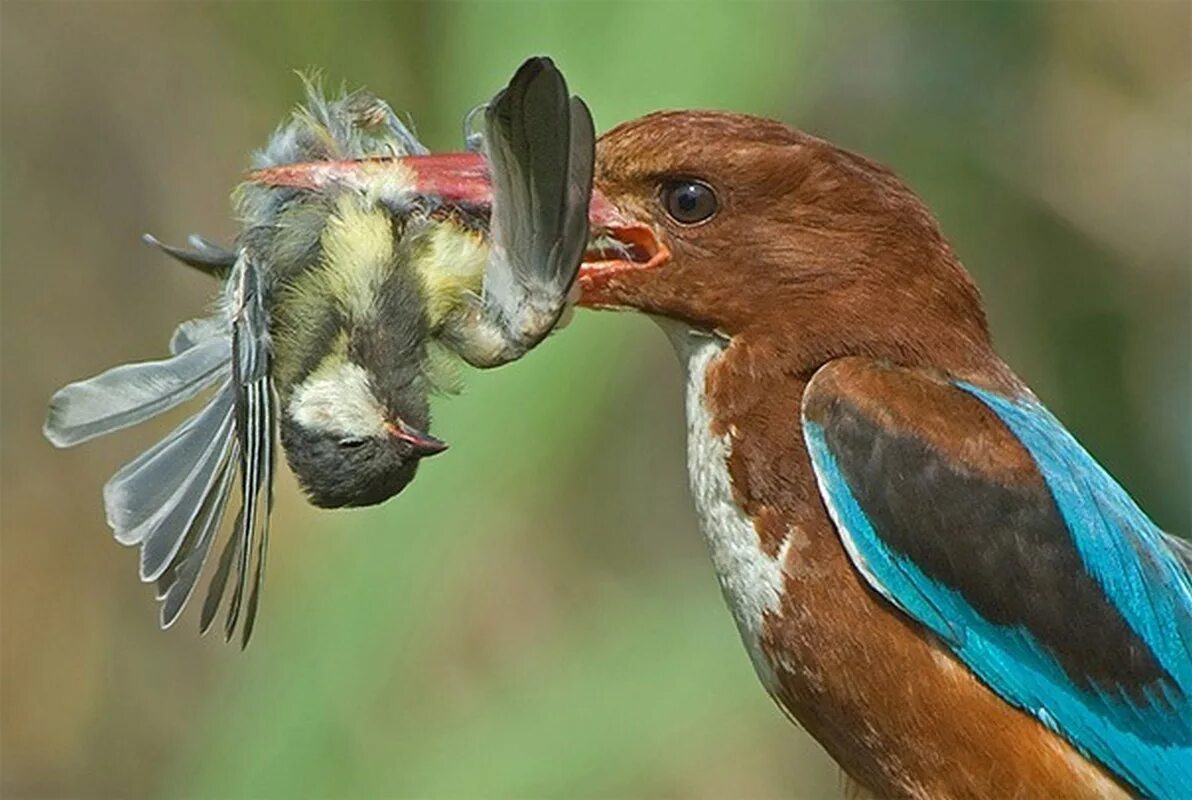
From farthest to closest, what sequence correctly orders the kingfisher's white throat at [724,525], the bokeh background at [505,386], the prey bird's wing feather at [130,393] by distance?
the bokeh background at [505,386], the kingfisher's white throat at [724,525], the prey bird's wing feather at [130,393]

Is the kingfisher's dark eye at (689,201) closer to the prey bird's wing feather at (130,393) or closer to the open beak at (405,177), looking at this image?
the open beak at (405,177)

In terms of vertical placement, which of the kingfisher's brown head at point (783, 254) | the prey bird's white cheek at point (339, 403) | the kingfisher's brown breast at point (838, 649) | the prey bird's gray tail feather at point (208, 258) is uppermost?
the kingfisher's brown head at point (783, 254)

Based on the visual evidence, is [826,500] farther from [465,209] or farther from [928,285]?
[465,209]

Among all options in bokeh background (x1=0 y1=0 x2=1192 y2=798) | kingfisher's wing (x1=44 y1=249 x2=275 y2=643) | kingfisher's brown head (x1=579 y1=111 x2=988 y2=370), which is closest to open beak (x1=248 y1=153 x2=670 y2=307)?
kingfisher's wing (x1=44 y1=249 x2=275 y2=643)

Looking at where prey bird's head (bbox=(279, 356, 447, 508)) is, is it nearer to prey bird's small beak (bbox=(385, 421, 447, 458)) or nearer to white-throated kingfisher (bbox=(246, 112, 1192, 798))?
prey bird's small beak (bbox=(385, 421, 447, 458))

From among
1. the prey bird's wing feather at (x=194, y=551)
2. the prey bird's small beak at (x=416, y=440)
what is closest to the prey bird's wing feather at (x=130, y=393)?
the prey bird's wing feather at (x=194, y=551)

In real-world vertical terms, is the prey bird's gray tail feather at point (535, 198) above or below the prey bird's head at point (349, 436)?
above
